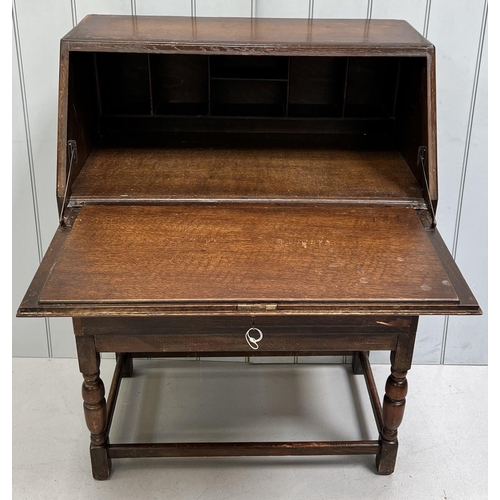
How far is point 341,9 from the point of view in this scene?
2.65 m

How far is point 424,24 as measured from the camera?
267 cm

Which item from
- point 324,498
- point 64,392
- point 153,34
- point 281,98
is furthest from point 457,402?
point 153,34

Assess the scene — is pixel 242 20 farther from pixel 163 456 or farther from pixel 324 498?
pixel 324 498

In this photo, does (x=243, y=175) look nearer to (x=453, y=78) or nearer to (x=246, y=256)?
(x=246, y=256)

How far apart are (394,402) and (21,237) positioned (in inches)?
65.8

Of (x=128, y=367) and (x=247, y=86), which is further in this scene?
(x=128, y=367)

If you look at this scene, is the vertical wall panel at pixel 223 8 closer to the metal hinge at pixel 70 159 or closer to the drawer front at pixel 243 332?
the metal hinge at pixel 70 159

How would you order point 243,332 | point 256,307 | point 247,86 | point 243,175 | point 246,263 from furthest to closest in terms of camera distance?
point 247,86 → point 243,175 → point 243,332 → point 246,263 → point 256,307

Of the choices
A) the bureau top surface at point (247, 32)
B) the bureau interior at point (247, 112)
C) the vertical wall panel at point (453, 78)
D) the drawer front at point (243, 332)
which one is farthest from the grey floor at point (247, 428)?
the bureau top surface at point (247, 32)

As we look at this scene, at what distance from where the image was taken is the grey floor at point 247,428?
254cm

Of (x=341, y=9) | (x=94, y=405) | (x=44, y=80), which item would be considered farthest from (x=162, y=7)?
(x=94, y=405)

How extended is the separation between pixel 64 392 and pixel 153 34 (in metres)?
1.55

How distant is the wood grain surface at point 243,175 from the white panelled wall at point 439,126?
1.47ft
